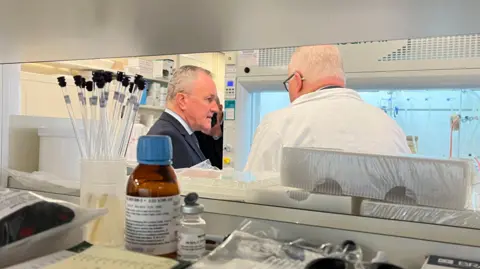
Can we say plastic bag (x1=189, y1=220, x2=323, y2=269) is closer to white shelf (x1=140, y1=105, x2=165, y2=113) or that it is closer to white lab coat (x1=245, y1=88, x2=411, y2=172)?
white lab coat (x1=245, y1=88, x2=411, y2=172)

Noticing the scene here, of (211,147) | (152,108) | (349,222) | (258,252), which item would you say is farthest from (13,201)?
(152,108)

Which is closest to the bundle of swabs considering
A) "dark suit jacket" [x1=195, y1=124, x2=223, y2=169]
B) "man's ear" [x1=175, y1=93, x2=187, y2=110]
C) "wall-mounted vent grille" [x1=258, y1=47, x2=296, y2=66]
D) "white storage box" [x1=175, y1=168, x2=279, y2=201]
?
"white storage box" [x1=175, y1=168, x2=279, y2=201]

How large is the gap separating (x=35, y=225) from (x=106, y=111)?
0.83 ft

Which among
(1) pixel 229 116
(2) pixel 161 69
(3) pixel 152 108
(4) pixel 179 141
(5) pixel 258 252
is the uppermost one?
(2) pixel 161 69

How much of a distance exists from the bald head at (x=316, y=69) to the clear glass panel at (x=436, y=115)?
0.44 m

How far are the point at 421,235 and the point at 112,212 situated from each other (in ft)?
1.38

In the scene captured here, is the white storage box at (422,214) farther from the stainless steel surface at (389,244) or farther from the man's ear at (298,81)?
the man's ear at (298,81)

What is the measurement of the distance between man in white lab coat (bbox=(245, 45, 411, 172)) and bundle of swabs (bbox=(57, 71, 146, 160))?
835mm

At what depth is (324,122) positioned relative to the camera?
163cm

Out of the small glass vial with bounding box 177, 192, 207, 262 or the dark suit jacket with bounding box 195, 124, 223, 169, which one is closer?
the small glass vial with bounding box 177, 192, 207, 262

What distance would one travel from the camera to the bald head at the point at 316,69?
1.82 metres

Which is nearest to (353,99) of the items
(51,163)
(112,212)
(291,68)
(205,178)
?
(291,68)

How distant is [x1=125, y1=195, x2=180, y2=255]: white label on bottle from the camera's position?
0.54m

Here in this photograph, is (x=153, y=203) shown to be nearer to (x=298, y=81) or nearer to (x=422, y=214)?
(x=422, y=214)
